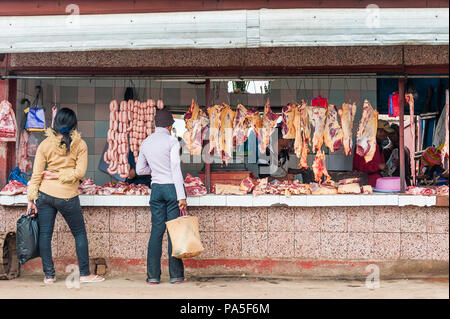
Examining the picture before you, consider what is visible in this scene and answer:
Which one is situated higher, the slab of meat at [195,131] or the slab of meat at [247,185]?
the slab of meat at [195,131]

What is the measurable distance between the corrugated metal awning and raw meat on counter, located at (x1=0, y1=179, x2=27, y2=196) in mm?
1792

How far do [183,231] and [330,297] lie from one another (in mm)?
1702

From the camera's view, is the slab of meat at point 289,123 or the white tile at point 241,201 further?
the slab of meat at point 289,123

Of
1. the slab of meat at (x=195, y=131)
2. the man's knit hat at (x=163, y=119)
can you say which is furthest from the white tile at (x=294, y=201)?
the man's knit hat at (x=163, y=119)

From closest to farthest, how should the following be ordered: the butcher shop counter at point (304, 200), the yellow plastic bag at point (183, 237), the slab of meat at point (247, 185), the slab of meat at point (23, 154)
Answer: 1. the yellow plastic bag at point (183, 237)
2. the butcher shop counter at point (304, 200)
3. the slab of meat at point (247, 185)
4. the slab of meat at point (23, 154)

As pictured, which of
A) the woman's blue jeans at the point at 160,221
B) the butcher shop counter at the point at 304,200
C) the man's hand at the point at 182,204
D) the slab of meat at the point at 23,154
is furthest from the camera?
the slab of meat at the point at 23,154

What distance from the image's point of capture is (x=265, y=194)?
640cm

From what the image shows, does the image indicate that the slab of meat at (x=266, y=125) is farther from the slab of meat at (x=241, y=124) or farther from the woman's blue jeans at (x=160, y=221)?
the woman's blue jeans at (x=160, y=221)

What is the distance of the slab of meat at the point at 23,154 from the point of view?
7016mm

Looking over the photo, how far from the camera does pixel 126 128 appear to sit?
6.78m

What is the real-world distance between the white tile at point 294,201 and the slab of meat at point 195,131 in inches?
49.8

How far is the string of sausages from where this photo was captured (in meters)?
6.74

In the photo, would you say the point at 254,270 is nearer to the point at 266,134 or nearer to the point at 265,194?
→ the point at 265,194
